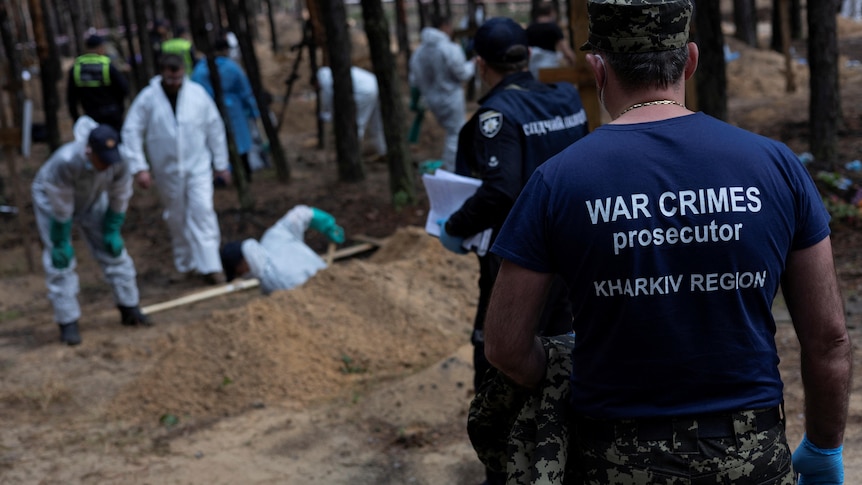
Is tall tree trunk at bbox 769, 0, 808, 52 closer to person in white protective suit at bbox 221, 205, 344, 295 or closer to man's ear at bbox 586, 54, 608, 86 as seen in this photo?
person in white protective suit at bbox 221, 205, 344, 295

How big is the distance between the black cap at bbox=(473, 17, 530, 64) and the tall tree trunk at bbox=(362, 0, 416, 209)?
5.60 meters

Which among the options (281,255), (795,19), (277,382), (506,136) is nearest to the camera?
(506,136)

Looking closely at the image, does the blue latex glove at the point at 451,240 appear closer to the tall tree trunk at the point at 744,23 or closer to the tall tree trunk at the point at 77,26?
the tall tree trunk at the point at 77,26

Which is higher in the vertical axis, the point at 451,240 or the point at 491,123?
the point at 491,123

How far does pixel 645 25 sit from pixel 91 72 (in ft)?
29.5

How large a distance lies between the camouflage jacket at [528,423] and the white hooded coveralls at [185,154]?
20.3ft

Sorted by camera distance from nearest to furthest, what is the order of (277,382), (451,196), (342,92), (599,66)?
1. (599,66)
2. (451,196)
3. (277,382)
4. (342,92)

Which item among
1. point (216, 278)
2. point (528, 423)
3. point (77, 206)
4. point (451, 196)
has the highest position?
point (451, 196)

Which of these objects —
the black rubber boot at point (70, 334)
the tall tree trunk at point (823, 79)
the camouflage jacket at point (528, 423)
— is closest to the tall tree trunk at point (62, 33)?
the black rubber boot at point (70, 334)

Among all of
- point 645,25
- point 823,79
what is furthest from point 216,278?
point 645,25

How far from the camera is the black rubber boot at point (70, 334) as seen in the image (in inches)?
273

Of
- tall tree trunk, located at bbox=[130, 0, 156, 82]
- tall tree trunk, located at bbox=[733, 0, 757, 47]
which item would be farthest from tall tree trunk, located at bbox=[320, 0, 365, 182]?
tall tree trunk, located at bbox=[733, 0, 757, 47]

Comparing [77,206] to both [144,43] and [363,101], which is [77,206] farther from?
[144,43]

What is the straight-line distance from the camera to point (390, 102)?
963cm
